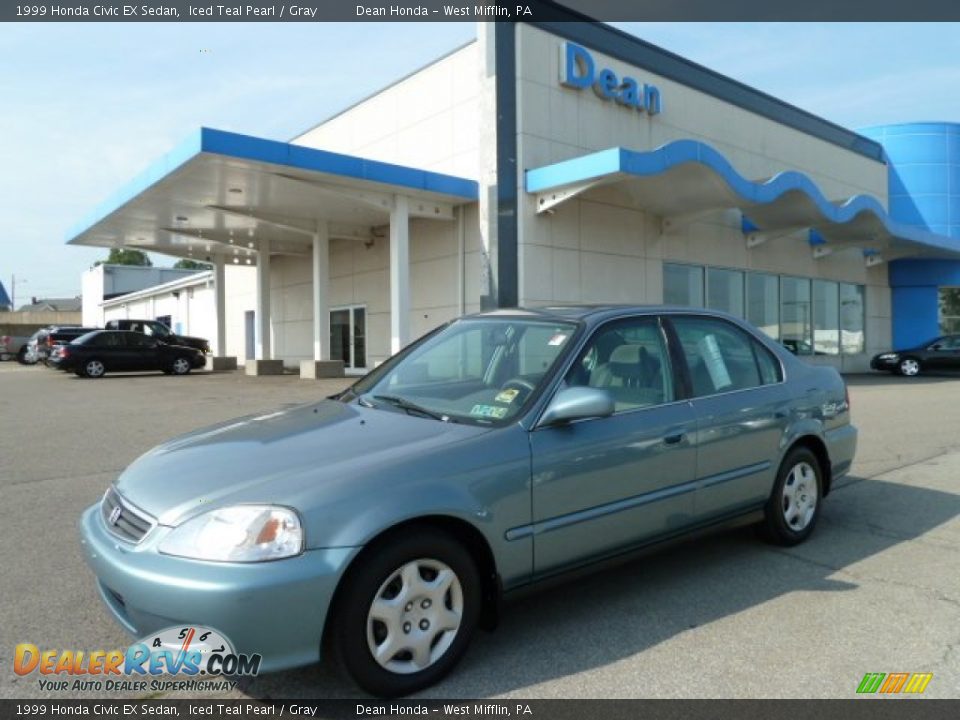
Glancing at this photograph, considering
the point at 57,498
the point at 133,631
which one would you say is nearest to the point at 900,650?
the point at 133,631

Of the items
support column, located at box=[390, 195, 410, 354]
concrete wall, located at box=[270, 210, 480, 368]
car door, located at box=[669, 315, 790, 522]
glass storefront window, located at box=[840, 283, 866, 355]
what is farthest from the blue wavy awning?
car door, located at box=[669, 315, 790, 522]

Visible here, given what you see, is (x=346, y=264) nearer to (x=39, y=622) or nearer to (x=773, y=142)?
(x=773, y=142)

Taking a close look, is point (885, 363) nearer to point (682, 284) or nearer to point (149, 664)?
point (682, 284)

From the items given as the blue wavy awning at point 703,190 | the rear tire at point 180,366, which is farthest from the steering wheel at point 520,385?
the rear tire at point 180,366

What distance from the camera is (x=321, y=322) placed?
19.5 meters

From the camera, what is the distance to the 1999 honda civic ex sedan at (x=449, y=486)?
267cm

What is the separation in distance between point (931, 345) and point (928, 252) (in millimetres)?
5179

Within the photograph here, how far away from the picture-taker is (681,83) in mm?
20016

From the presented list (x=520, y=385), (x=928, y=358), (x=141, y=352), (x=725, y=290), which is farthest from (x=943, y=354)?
(x=141, y=352)

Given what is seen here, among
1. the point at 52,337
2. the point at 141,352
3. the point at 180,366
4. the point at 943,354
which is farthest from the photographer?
the point at 52,337

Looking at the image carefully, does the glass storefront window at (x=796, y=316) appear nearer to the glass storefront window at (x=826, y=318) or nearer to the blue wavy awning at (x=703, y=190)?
the glass storefront window at (x=826, y=318)

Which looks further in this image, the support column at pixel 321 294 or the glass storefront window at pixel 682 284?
the glass storefront window at pixel 682 284

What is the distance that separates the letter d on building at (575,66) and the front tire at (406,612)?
15831 millimetres

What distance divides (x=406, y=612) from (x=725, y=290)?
813 inches
